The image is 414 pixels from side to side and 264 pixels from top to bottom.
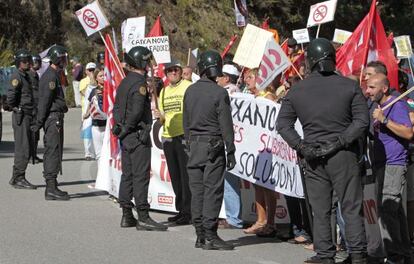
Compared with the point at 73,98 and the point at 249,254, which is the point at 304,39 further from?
the point at 73,98

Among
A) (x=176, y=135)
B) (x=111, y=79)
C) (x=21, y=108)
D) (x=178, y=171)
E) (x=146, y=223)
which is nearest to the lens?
(x=146, y=223)

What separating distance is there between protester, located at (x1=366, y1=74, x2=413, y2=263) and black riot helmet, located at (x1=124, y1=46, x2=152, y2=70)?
2.88 metres

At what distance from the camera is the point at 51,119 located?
42.7ft

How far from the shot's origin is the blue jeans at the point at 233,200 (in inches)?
436

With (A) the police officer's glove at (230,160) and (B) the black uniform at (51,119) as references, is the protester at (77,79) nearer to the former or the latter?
(B) the black uniform at (51,119)

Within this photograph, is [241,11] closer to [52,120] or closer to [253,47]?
[52,120]

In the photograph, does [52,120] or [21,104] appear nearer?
[52,120]

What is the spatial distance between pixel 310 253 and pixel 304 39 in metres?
10.1

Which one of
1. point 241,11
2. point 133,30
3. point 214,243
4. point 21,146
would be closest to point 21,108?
point 21,146

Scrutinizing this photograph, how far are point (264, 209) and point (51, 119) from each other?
374cm

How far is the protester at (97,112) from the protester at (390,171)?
8238 millimetres

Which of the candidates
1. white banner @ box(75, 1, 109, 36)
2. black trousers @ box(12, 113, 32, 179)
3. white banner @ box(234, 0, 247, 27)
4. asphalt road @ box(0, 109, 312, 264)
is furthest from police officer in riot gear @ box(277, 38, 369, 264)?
white banner @ box(234, 0, 247, 27)

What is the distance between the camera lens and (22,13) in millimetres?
37531

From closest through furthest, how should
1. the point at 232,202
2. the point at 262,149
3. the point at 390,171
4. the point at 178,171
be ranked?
the point at 390,171
the point at 262,149
the point at 232,202
the point at 178,171
